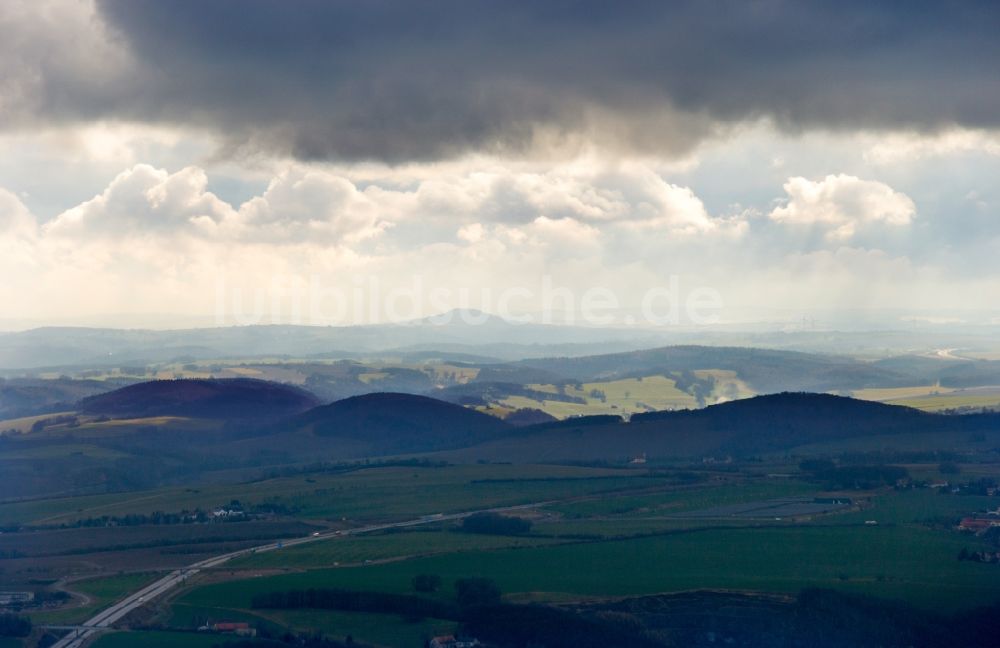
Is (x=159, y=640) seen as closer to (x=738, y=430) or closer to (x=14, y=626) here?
(x=14, y=626)

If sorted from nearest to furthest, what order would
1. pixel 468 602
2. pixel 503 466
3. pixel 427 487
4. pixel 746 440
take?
pixel 468 602, pixel 427 487, pixel 503 466, pixel 746 440

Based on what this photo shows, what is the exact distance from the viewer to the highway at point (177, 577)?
82.4 meters

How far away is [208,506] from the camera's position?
136250 millimetres

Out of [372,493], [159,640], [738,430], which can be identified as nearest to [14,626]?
[159,640]

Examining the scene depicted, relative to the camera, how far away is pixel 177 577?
330 ft

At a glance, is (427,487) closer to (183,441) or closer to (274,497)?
(274,497)

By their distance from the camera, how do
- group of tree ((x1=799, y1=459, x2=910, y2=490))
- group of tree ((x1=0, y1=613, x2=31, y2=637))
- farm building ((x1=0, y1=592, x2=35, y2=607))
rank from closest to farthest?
group of tree ((x1=0, y1=613, x2=31, y2=637)) → farm building ((x1=0, y1=592, x2=35, y2=607)) → group of tree ((x1=799, y1=459, x2=910, y2=490))

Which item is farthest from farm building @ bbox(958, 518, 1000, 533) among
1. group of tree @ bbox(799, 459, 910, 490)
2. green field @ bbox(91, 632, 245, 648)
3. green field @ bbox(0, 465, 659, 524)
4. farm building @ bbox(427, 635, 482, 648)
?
green field @ bbox(91, 632, 245, 648)

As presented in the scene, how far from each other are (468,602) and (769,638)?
18.1 meters

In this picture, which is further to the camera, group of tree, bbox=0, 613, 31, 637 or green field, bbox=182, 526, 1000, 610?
green field, bbox=182, 526, 1000, 610

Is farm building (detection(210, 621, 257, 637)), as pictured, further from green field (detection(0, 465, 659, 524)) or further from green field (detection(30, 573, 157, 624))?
green field (detection(0, 465, 659, 524))

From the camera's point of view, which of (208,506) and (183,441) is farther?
(183,441)

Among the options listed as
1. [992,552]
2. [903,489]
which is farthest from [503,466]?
[992,552]

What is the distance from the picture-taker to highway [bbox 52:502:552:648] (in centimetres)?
8238
